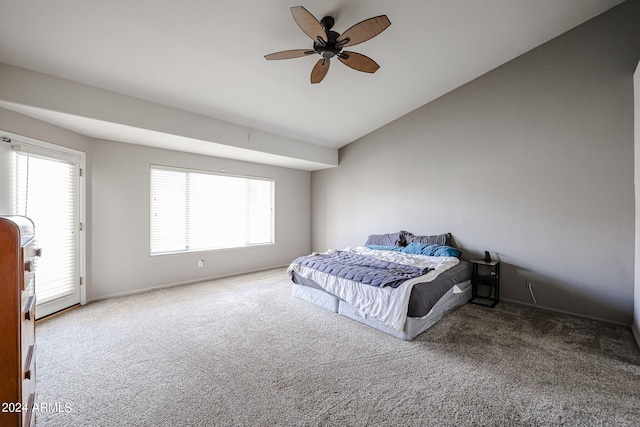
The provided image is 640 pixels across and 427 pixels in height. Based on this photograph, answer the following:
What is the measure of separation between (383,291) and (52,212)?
157 inches

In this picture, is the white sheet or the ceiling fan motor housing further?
the white sheet

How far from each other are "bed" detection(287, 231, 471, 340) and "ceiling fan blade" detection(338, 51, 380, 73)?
215cm

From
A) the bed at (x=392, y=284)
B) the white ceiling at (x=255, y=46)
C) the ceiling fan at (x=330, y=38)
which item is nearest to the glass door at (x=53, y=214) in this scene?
the white ceiling at (x=255, y=46)

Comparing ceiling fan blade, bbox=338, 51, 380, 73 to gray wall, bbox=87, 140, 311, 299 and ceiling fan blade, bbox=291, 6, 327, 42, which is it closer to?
ceiling fan blade, bbox=291, 6, 327, 42

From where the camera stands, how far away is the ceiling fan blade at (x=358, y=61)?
2.38 meters

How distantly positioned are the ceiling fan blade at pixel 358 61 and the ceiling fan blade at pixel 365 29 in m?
0.18

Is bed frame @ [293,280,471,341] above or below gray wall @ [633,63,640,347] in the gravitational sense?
below

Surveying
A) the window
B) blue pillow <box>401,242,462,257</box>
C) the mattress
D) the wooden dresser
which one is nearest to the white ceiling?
the window

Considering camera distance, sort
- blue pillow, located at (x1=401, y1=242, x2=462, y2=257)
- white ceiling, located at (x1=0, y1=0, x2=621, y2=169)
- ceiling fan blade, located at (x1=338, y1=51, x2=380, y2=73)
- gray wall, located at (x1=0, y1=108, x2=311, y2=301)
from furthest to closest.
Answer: blue pillow, located at (x1=401, y1=242, x2=462, y2=257), gray wall, located at (x1=0, y1=108, x2=311, y2=301), ceiling fan blade, located at (x1=338, y1=51, x2=380, y2=73), white ceiling, located at (x1=0, y1=0, x2=621, y2=169)

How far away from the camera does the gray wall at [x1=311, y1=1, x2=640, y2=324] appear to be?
2951 millimetres

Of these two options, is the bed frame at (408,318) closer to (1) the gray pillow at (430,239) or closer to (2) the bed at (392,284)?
(2) the bed at (392,284)

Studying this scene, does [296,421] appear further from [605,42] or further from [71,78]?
[605,42]

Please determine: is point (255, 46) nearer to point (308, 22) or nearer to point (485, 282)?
point (308, 22)

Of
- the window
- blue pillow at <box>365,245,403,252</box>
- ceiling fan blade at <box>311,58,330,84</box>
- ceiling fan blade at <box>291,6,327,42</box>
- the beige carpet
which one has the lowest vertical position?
the beige carpet
